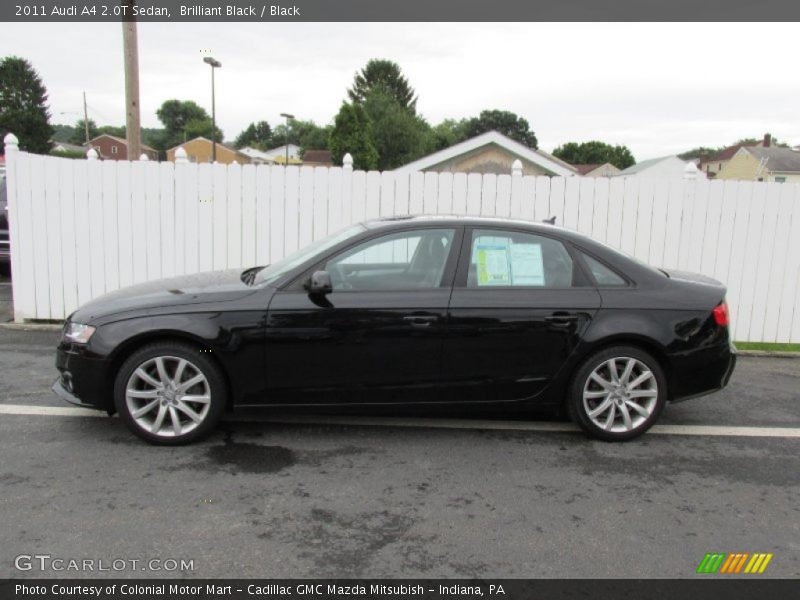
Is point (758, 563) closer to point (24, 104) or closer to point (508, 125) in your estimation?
point (24, 104)

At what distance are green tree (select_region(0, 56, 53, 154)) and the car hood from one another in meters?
64.9

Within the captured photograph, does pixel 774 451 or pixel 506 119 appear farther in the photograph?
pixel 506 119

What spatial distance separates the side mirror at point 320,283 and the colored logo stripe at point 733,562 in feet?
8.42

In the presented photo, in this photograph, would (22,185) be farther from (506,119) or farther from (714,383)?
(506,119)

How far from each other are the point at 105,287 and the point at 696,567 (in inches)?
274

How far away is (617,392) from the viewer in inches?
175

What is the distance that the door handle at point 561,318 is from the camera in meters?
4.38

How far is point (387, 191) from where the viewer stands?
766 cm

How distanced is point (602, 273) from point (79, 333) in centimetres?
358

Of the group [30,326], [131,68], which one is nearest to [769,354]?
[30,326]

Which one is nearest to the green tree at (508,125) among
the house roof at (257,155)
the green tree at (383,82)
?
the green tree at (383,82)

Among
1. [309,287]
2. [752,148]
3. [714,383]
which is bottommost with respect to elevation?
[714,383]
